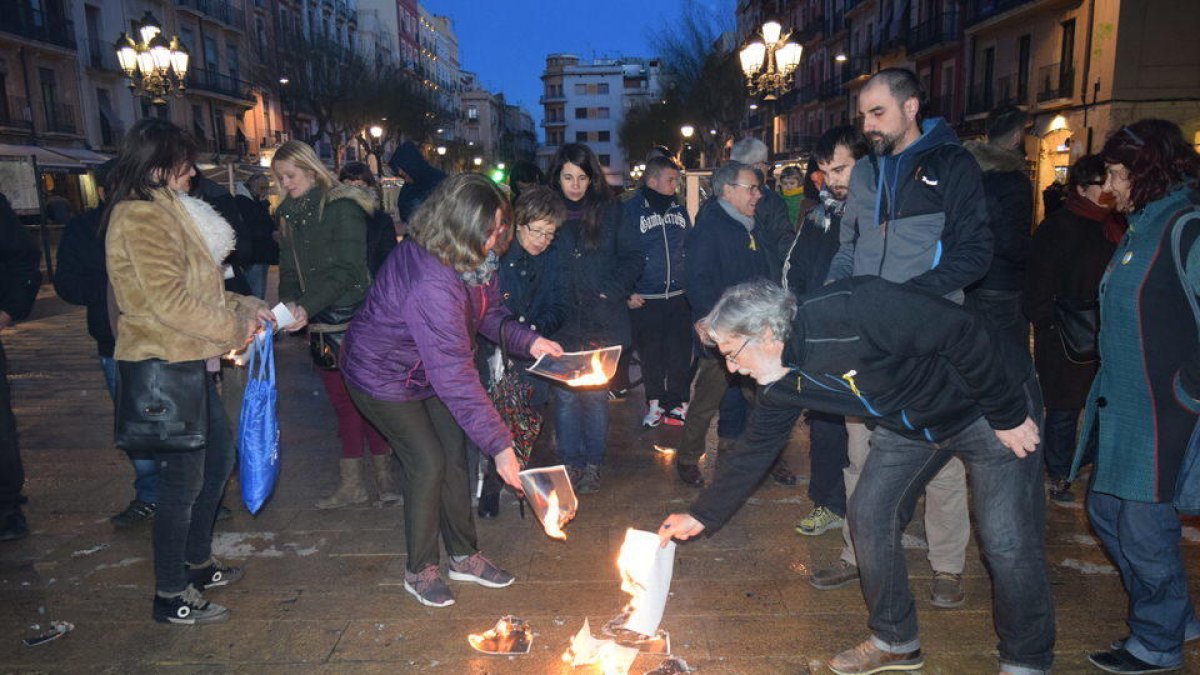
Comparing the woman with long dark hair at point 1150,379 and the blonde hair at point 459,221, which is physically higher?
the blonde hair at point 459,221

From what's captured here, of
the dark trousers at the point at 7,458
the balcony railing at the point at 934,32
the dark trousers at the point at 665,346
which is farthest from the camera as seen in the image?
the balcony railing at the point at 934,32

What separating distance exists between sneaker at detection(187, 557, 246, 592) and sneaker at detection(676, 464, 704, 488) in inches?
96.7

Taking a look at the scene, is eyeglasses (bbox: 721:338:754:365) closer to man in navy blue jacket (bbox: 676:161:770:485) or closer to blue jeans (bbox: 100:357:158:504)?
man in navy blue jacket (bbox: 676:161:770:485)

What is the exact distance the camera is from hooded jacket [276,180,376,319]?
411 cm

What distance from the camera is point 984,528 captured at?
106 inches

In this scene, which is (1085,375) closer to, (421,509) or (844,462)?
(844,462)

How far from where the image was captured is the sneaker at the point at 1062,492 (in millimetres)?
4430

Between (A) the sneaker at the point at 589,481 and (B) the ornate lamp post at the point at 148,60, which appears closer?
(A) the sneaker at the point at 589,481

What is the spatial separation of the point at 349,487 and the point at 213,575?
1040mm

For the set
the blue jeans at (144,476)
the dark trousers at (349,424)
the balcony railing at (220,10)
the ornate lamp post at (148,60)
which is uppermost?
the balcony railing at (220,10)

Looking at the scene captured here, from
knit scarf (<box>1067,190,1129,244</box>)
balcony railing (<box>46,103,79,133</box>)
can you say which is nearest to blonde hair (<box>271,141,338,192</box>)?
knit scarf (<box>1067,190,1129,244</box>)

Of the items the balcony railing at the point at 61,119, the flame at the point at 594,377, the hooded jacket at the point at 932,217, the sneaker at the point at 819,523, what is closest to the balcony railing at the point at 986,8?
the sneaker at the point at 819,523

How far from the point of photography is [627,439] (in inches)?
227

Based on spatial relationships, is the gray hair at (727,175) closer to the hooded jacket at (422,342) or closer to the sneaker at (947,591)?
the hooded jacket at (422,342)
